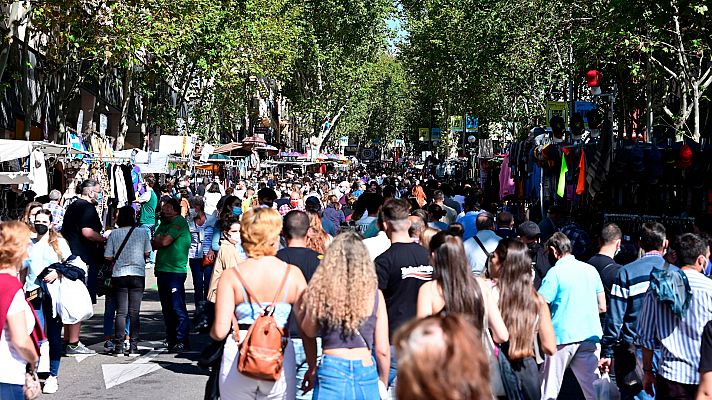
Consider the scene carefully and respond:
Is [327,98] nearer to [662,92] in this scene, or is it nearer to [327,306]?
[662,92]

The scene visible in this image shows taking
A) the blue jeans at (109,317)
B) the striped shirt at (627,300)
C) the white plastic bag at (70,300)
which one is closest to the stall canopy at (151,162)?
the blue jeans at (109,317)

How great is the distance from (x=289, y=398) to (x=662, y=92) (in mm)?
27852

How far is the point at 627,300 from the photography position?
27.2 ft

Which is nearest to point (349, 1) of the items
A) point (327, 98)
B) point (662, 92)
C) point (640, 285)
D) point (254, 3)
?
point (327, 98)

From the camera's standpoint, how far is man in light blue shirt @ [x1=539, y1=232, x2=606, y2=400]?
8422 millimetres

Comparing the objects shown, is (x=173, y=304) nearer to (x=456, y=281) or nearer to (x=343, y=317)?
(x=456, y=281)

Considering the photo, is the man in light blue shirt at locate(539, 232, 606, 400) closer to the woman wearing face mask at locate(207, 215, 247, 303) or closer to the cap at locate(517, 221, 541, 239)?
the cap at locate(517, 221, 541, 239)

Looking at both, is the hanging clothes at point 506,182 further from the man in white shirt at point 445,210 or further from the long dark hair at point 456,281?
the long dark hair at point 456,281

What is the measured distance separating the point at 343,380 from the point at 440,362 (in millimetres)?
2877

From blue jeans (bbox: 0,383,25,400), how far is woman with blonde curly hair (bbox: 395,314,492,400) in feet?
12.2

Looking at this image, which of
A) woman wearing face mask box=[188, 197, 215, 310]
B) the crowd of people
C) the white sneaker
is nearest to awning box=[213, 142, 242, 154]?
woman wearing face mask box=[188, 197, 215, 310]

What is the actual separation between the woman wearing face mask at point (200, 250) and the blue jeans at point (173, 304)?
2.05 ft

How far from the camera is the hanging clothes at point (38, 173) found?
1762cm

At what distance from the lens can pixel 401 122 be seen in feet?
400
